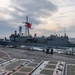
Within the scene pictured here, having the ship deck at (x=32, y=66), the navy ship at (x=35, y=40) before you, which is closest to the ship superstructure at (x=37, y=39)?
the navy ship at (x=35, y=40)

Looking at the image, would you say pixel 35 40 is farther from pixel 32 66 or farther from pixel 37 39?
pixel 32 66

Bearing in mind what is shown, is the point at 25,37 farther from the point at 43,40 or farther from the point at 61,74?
the point at 61,74

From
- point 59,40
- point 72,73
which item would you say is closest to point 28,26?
point 59,40

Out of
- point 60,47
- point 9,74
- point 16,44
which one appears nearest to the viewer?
point 9,74

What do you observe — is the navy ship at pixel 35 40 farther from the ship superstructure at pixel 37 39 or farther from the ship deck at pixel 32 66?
the ship deck at pixel 32 66

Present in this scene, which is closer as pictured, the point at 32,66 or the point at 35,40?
the point at 32,66

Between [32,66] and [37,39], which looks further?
[37,39]

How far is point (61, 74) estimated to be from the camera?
26.0 m

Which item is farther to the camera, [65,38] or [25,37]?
[25,37]

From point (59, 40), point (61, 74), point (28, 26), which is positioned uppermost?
point (28, 26)

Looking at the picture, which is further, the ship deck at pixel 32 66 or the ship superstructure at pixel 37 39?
the ship superstructure at pixel 37 39

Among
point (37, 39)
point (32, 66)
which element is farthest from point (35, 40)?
point (32, 66)

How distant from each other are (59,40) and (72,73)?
295ft

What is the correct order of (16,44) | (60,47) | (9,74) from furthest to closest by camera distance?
(16,44) → (60,47) → (9,74)
